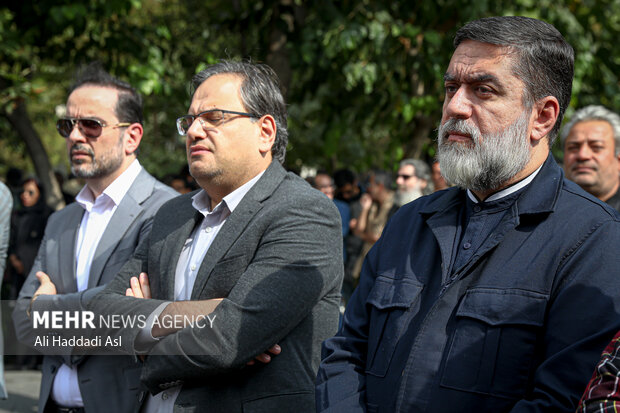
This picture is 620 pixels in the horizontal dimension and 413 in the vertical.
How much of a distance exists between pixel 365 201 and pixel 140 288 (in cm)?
744

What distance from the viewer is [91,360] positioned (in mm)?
3215

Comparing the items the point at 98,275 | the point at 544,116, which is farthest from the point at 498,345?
the point at 98,275

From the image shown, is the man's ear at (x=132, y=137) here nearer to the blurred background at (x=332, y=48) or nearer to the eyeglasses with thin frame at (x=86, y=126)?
the eyeglasses with thin frame at (x=86, y=126)

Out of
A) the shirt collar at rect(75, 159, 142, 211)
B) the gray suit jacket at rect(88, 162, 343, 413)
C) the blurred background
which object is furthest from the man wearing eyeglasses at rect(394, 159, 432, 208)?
the gray suit jacket at rect(88, 162, 343, 413)

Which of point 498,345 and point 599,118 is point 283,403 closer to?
point 498,345

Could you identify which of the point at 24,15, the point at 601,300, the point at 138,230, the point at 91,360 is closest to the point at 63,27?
the point at 24,15

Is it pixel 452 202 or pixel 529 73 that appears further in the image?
pixel 452 202

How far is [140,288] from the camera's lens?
302 centimetres

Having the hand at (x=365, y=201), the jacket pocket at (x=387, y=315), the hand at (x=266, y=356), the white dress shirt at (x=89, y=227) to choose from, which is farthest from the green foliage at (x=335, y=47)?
the jacket pocket at (x=387, y=315)

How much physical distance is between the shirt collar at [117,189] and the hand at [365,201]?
6.06m

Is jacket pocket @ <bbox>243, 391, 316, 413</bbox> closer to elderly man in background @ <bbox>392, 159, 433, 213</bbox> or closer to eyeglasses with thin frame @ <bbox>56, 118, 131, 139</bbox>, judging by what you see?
eyeglasses with thin frame @ <bbox>56, 118, 131, 139</bbox>

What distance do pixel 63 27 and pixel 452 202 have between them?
6.18 metres

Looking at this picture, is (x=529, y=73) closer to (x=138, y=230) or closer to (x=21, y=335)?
(x=138, y=230)

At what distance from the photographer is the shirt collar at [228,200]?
2977 millimetres
